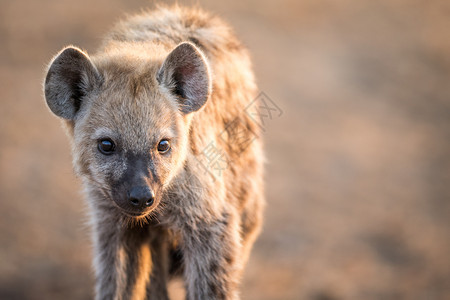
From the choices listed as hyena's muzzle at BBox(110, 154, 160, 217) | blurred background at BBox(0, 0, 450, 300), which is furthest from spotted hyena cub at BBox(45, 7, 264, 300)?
blurred background at BBox(0, 0, 450, 300)

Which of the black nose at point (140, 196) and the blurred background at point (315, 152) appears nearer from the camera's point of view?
the black nose at point (140, 196)

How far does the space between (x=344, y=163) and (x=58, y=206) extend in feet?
13.9

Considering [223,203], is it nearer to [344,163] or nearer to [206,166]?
[206,166]

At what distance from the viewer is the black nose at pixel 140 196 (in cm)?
248

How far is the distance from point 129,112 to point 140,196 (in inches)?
14.2

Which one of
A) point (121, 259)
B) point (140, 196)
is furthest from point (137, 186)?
point (121, 259)

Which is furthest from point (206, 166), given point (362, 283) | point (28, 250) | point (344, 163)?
point (344, 163)

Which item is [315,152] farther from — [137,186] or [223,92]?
[137,186]

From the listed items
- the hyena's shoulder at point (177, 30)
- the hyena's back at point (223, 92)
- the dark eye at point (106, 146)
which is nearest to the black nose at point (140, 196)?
the dark eye at point (106, 146)

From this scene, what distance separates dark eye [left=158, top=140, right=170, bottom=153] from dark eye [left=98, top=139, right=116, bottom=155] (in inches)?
7.8

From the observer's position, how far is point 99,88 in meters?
2.67

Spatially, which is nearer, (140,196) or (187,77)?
(140,196)

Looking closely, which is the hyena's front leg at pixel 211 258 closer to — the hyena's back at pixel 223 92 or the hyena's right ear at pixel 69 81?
the hyena's back at pixel 223 92

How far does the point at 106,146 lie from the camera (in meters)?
2.59
